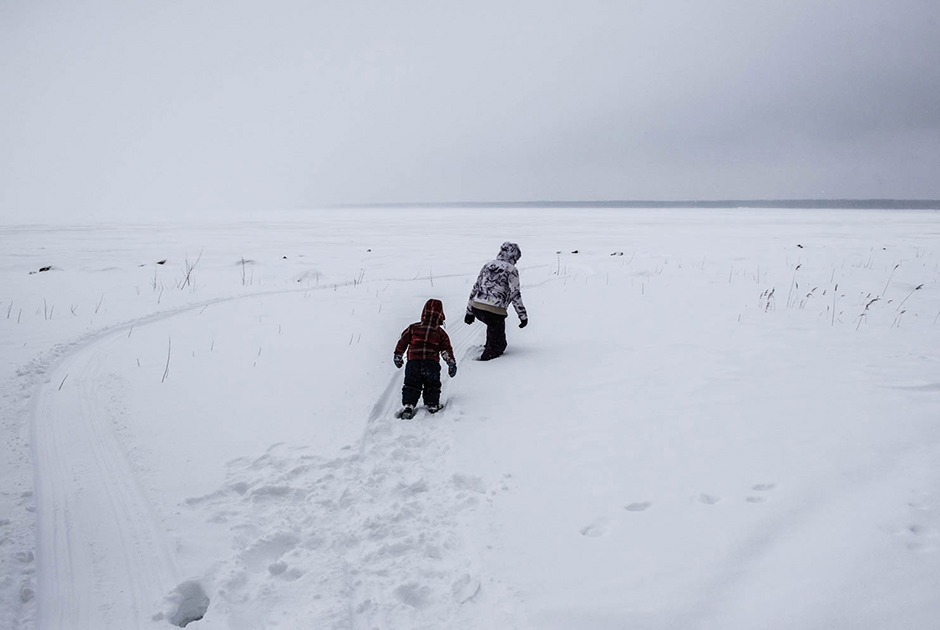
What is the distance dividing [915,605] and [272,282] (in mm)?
12912

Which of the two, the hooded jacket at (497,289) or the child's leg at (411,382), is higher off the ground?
the hooded jacket at (497,289)

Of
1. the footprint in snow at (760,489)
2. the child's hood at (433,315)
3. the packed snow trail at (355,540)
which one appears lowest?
the packed snow trail at (355,540)

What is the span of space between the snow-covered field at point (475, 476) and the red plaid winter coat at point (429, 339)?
0.64 meters

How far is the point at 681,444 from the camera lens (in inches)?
169

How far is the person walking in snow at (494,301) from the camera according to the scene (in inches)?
280

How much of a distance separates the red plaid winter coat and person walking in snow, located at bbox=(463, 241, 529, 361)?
1657 mm

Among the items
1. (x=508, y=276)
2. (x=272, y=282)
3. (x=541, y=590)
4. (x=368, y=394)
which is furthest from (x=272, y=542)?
(x=272, y=282)

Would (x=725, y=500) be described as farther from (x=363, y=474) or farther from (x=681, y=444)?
(x=363, y=474)

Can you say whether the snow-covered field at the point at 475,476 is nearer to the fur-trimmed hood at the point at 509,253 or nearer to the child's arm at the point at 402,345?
the child's arm at the point at 402,345

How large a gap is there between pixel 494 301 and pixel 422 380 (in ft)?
7.15

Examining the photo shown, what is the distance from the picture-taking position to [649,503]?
3.52m

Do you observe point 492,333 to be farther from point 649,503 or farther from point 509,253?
point 649,503

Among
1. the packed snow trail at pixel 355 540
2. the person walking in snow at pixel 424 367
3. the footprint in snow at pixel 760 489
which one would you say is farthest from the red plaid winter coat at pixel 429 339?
the footprint in snow at pixel 760 489

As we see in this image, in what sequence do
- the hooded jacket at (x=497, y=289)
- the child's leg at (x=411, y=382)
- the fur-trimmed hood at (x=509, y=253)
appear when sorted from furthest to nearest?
the fur-trimmed hood at (x=509, y=253), the hooded jacket at (x=497, y=289), the child's leg at (x=411, y=382)
